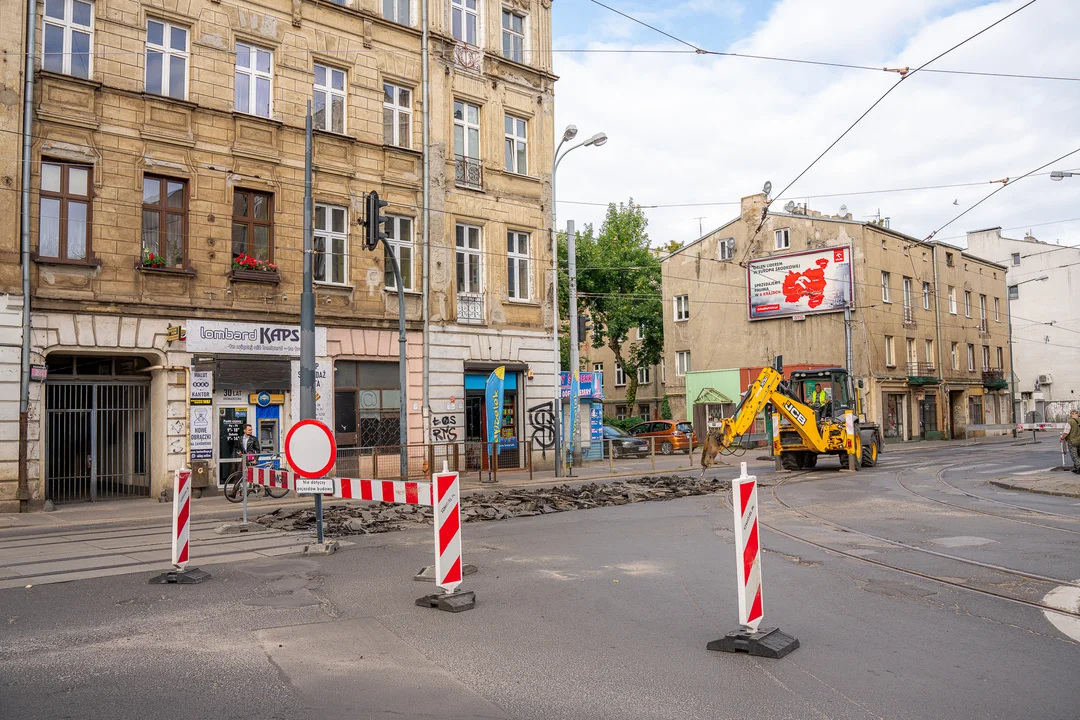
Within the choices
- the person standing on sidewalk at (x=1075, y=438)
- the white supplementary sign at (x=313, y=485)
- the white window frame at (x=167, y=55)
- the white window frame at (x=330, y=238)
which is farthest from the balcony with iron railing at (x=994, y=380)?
the white supplementary sign at (x=313, y=485)

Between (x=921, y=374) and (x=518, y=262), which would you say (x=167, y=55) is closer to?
(x=518, y=262)

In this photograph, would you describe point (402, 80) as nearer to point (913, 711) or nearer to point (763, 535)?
point (763, 535)

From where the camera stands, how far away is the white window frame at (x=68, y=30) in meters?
17.5

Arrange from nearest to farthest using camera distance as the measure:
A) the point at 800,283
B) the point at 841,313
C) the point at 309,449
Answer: the point at 309,449 → the point at 841,313 → the point at 800,283

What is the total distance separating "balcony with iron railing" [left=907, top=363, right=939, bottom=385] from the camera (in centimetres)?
4609

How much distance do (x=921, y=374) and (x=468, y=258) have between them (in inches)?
1278

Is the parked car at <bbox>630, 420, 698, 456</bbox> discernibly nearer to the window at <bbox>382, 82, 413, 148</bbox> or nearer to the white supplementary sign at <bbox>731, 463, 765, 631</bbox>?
the window at <bbox>382, 82, 413, 148</bbox>

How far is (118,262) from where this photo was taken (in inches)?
710

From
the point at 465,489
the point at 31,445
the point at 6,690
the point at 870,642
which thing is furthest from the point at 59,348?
the point at 870,642

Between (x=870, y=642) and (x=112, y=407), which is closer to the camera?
(x=870, y=642)

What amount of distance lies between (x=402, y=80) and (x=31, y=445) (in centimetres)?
1299

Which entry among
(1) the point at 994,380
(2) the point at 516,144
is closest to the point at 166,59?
(2) the point at 516,144

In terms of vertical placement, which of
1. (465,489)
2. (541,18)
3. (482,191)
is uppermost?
(541,18)

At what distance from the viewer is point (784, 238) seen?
4509 cm
